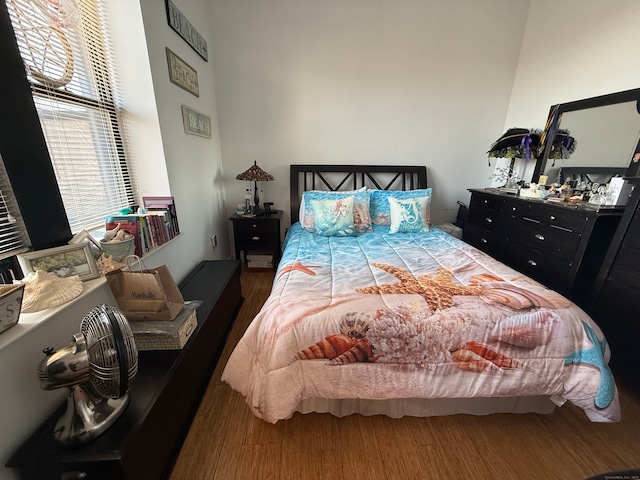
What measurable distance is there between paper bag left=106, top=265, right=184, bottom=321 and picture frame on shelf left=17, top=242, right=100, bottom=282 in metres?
0.12

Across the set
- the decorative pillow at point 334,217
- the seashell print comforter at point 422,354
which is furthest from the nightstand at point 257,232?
the seashell print comforter at point 422,354

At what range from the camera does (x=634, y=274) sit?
4.93ft

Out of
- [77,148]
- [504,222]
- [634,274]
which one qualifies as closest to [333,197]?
[504,222]

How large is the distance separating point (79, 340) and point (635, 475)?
67.8 inches

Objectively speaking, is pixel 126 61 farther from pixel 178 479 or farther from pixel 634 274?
pixel 634 274

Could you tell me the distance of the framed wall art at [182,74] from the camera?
1854 millimetres

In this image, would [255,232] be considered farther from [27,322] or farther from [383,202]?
[27,322]

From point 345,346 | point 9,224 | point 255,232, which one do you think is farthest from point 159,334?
point 255,232

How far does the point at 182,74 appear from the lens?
2.02m

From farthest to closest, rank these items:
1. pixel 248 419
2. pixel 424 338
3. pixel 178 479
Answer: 1. pixel 248 419
2. pixel 424 338
3. pixel 178 479

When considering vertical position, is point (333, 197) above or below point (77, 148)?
below

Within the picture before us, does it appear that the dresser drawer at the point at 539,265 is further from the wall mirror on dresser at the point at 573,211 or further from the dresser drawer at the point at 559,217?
the dresser drawer at the point at 559,217

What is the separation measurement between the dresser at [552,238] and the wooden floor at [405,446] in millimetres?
844

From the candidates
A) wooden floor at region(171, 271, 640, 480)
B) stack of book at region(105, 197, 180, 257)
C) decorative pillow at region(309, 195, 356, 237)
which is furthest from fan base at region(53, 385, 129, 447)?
decorative pillow at region(309, 195, 356, 237)
